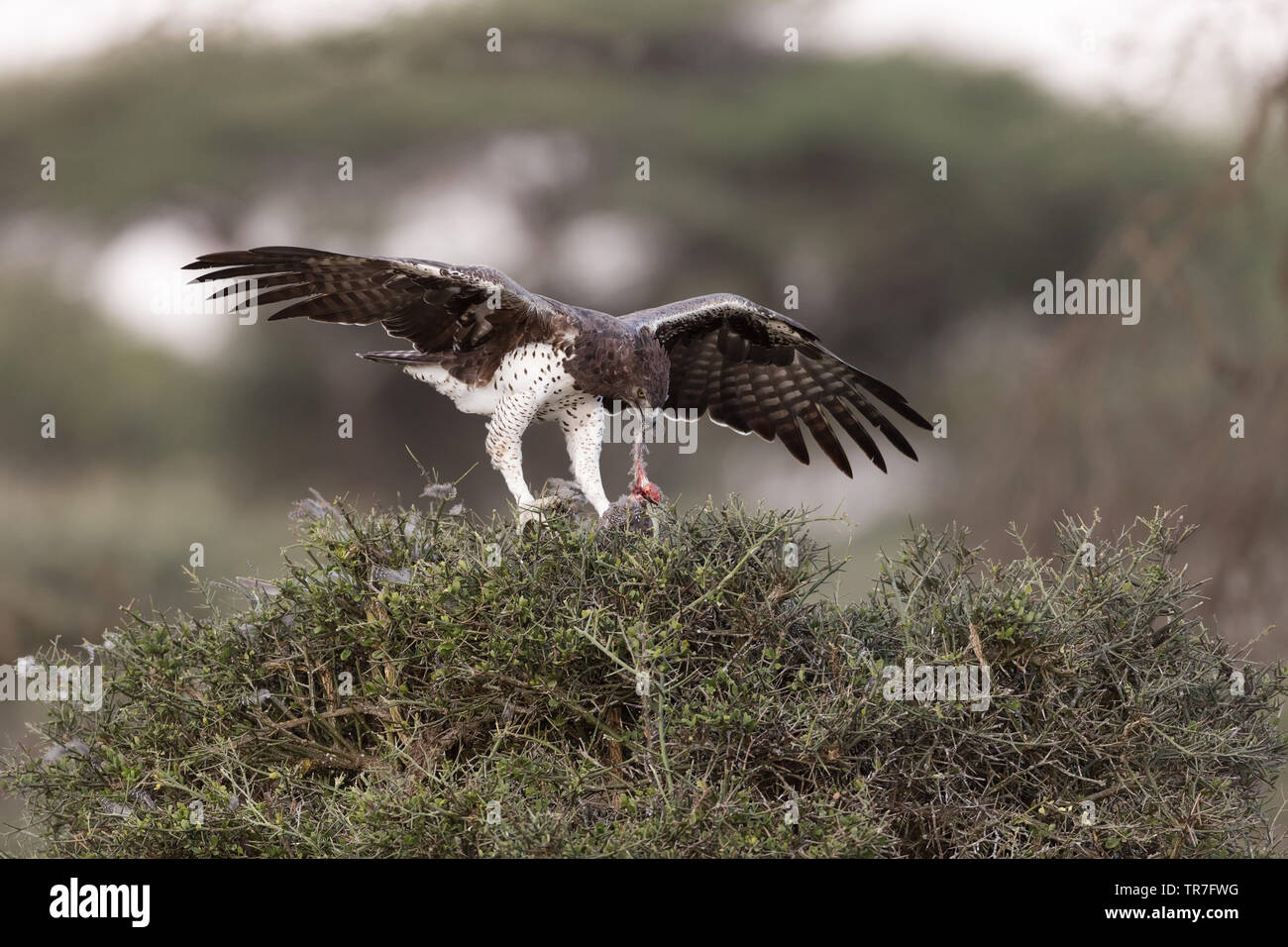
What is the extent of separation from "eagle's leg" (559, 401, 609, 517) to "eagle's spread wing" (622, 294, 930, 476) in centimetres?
45

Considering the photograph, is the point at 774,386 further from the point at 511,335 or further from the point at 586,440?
the point at 511,335

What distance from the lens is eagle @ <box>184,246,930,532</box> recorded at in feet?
9.67

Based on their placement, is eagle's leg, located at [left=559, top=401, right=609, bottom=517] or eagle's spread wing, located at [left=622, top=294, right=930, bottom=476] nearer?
eagle's leg, located at [left=559, top=401, right=609, bottom=517]

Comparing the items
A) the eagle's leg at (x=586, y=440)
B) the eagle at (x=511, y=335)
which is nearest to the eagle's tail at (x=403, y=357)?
the eagle at (x=511, y=335)

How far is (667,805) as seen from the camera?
206 cm

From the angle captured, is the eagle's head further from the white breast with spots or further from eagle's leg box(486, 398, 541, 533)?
eagle's leg box(486, 398, 541, 533)

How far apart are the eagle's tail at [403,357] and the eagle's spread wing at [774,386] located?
0.70m

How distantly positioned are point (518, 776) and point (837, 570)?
0.71 metres

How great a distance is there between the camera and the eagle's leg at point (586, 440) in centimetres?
320

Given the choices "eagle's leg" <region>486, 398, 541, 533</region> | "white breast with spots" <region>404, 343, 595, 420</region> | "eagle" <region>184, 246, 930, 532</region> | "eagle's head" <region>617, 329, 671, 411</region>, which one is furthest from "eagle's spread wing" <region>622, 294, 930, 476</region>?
"eagle's leg" <region>486, 398, 541, 533</region>

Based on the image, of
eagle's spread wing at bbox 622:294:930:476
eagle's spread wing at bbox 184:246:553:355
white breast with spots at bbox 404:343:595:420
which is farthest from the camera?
eagle's spread wing at bbox 622:294:930:476

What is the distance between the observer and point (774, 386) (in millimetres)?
3793

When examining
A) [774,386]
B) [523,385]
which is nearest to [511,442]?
[523,385]

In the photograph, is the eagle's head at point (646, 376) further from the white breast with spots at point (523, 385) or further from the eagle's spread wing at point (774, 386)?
the eagle's spread wing at point (774, 386)
